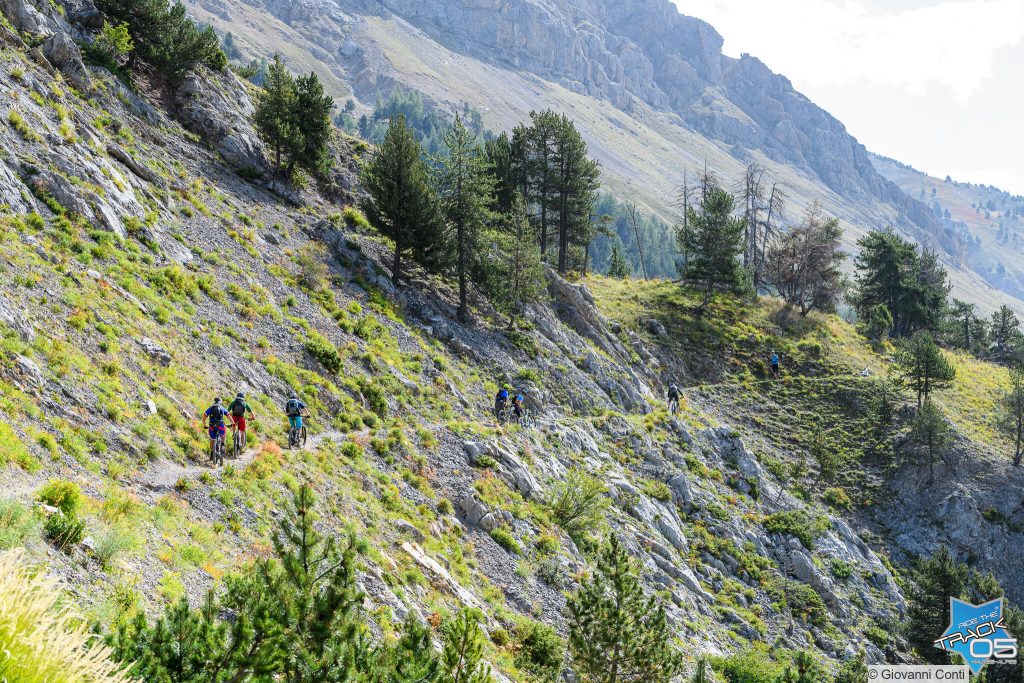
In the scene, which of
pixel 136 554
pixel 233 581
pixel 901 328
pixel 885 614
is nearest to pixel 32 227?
pixel 136 554

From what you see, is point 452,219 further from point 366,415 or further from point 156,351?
point 156,351

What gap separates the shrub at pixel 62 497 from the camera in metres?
10.4

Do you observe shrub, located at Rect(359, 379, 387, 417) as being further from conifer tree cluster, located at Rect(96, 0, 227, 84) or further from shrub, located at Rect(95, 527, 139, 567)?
conifer tree cluster, located at Rect(96, 0, 227, 84)

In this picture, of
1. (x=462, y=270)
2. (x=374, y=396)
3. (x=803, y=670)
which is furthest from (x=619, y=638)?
(x=462, y=270)

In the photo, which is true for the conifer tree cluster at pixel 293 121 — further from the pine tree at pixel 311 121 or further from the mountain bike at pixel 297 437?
the mountain bike at pixel 297 437

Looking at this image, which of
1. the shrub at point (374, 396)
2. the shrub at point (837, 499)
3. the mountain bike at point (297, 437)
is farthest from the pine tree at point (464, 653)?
the shrub at point (837, 499)

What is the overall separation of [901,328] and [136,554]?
79.9 m

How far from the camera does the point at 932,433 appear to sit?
44.7 m

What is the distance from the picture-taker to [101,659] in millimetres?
4215

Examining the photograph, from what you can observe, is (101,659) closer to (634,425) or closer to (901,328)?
(634,425)

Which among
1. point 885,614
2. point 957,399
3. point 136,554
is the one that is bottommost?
point 885,614

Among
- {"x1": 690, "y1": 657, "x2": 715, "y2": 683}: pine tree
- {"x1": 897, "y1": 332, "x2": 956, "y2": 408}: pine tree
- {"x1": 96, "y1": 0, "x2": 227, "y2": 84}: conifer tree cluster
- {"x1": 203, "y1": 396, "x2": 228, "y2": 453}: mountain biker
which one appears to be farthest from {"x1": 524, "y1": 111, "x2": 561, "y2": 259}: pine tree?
{"x1": 203, "y1": 396, "x2": 228, "y2": 453}: mountain biker

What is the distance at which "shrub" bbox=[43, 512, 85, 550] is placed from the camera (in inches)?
374

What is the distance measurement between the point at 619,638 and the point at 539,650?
2.75 m
